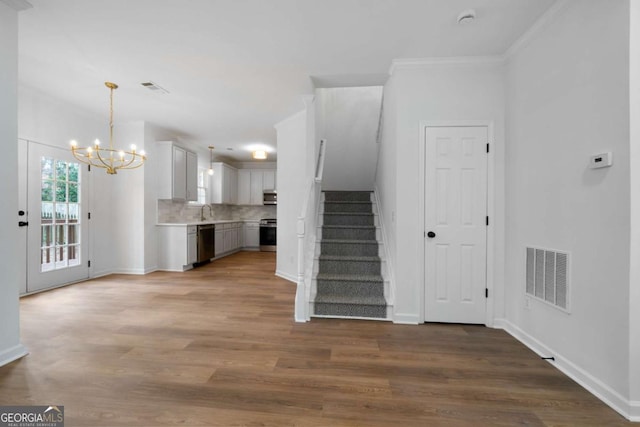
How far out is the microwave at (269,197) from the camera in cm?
858

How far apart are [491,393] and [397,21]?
114 inches

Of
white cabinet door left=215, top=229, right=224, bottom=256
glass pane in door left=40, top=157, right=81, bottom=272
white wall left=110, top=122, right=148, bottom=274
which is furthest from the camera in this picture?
white cabinet door left=215, top=229, right=224, bottom=256

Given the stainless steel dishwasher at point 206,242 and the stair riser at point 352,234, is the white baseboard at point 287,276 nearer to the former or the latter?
the stair riser at point 352,234

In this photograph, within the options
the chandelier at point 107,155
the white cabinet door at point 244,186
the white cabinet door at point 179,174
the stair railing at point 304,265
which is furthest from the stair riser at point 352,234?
the white cabinet door at point 244,186

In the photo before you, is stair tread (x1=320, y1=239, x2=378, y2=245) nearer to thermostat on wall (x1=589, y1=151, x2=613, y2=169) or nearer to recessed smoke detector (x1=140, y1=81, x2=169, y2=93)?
thermostat on wall (x1=589, y1=151, x2=613, y2=169)

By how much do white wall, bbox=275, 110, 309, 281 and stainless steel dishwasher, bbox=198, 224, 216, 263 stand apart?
190cm

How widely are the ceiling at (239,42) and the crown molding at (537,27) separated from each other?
0.05m

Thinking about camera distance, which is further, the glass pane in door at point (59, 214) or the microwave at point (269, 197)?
the microwave at point (269, 197)

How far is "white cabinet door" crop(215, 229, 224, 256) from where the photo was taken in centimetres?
686

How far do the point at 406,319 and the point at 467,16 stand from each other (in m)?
2.84

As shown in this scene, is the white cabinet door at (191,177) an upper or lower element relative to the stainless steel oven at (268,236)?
upper

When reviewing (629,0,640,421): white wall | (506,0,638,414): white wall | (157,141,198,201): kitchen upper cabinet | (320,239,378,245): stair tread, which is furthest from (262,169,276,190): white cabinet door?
(629,0,640,421): white wall

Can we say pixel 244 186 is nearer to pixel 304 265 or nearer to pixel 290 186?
pixel 290 186

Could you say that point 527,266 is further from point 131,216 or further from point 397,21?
point 131,216
